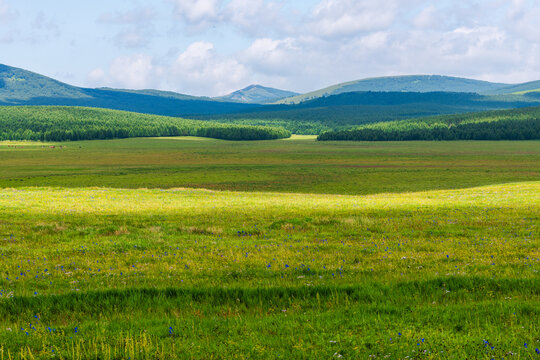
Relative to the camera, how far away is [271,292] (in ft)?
30.3

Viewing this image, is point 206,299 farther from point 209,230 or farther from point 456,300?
point 209,230

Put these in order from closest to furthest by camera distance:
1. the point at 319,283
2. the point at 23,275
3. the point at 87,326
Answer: the point at 87,326 → the point at 319,283 → the point at 23,275

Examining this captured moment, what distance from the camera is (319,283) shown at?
31.7 ft

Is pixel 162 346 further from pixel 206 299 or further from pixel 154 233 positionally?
pixel 154 233

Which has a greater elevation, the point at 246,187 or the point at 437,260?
the point at 437,260

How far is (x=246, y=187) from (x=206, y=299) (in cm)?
5949

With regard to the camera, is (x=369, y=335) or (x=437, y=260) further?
(x=437, y=260)

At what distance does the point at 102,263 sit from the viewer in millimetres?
12211

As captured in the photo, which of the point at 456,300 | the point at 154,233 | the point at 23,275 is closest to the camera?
the point at 456,300

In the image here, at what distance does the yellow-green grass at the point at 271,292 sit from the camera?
6.50 metres

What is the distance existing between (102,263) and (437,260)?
9236 millimetres

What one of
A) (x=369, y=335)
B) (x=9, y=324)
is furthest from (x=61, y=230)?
(x=369, y=335)

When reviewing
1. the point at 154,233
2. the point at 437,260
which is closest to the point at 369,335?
the point at 437,260

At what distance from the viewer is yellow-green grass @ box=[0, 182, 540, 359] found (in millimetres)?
6500
